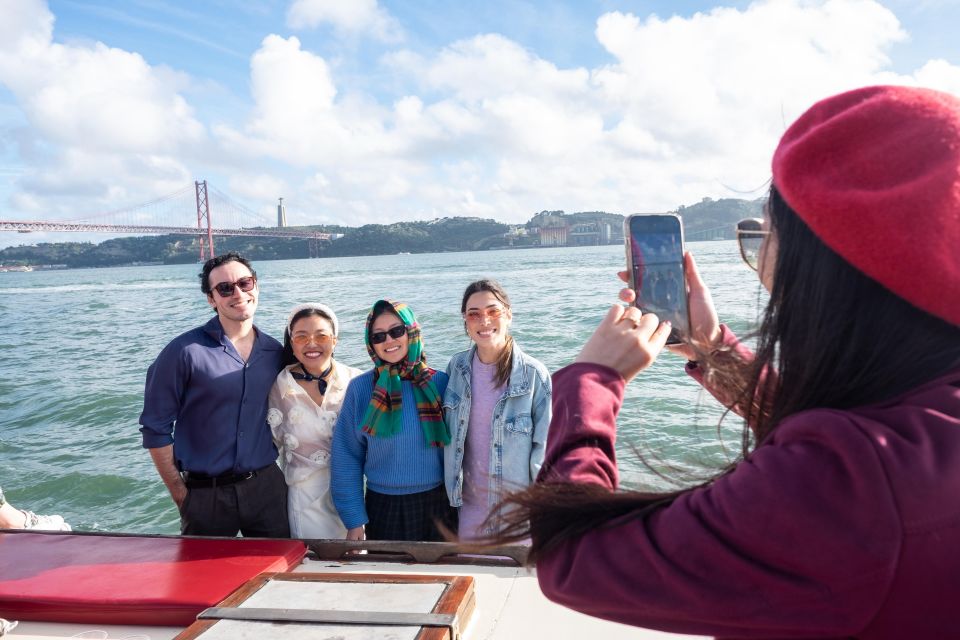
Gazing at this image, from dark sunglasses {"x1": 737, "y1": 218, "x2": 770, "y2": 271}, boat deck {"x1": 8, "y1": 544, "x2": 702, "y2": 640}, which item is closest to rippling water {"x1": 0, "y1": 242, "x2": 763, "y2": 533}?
dark sunglasses {"x1": 737, "y1": 218, "x2": 770, "y2": 271}

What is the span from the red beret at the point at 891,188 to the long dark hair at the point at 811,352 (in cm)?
3

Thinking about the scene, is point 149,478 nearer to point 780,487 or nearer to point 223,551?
point 223,551

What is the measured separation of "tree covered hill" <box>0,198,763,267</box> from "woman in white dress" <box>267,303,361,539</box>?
161 ft

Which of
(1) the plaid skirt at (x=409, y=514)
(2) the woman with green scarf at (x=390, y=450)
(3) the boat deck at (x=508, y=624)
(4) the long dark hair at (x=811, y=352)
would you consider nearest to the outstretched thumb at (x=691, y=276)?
(4) the long dark hair at (x=811, y=352)

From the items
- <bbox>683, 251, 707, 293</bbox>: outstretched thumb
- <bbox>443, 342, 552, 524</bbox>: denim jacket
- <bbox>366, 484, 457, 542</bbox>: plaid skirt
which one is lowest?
<bbox>366, 484, 457, 542</bbox>: plaid skirt

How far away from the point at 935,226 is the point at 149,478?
7222 mm

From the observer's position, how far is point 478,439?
2.77 metres

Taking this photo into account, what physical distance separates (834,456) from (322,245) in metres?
57.5

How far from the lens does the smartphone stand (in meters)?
1.13

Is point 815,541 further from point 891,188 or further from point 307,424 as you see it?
point 307,424

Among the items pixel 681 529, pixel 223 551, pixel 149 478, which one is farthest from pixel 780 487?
pixel 149 478

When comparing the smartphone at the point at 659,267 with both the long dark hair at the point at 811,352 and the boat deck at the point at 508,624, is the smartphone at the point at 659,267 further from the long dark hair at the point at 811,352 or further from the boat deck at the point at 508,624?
the boat deck at the point at 508,624

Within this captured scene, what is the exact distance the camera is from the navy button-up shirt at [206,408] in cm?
266

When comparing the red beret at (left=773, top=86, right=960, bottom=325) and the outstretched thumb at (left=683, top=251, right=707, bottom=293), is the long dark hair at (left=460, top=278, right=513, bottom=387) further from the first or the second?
the red beret at (left=773, top=86, right=960, bottom=325)
